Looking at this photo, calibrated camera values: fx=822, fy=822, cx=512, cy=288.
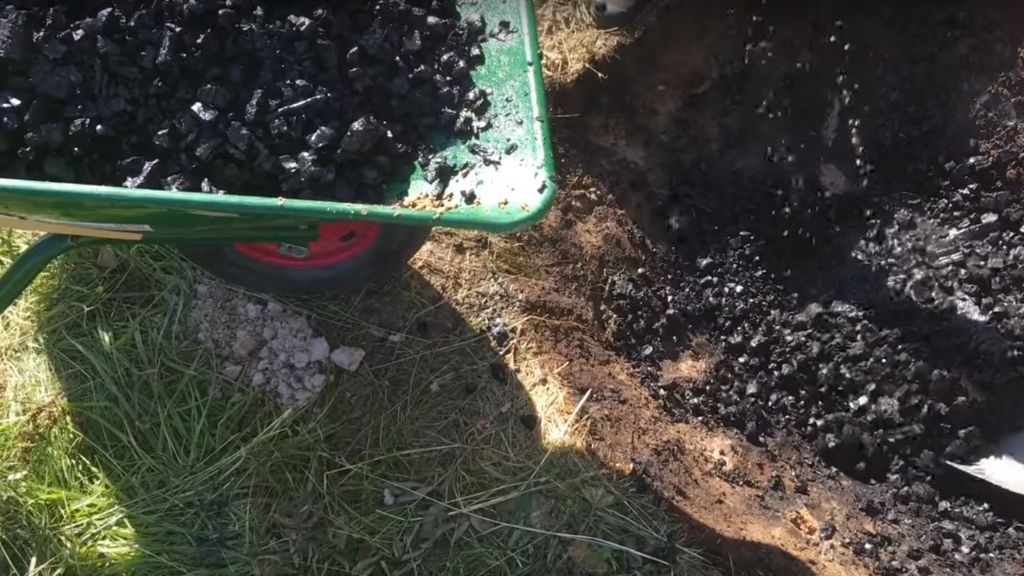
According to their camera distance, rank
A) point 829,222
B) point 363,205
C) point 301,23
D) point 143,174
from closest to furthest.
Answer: point 363,205
point 143,174
point 301,23
point 829,222

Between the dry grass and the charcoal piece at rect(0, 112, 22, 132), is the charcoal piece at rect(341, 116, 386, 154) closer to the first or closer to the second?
the charcoal piece at rect(0, 112, 22, 132)

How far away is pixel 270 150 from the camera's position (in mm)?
1926

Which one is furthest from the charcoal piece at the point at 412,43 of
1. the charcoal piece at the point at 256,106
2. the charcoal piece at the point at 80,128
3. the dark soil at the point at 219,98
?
the charcoal piece at the point at 80,128

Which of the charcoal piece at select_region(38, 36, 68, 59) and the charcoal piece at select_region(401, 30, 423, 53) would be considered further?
the charcoal piece at select_region(401, 30, 423, 53)

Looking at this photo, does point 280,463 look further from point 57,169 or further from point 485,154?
point 485,154

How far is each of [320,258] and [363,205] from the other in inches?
32.1

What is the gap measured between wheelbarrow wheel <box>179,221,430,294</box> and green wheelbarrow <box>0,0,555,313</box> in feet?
0.06

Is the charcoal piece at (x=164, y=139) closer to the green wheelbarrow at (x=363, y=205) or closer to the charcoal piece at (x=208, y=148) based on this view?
the charcoal piece at (x=208, y=148)

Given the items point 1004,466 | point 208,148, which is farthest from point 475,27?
point 1004,466

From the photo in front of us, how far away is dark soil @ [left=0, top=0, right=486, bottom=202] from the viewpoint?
1.91 meters

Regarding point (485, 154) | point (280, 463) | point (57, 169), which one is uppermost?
point (485, 154)

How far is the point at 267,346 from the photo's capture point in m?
2.57

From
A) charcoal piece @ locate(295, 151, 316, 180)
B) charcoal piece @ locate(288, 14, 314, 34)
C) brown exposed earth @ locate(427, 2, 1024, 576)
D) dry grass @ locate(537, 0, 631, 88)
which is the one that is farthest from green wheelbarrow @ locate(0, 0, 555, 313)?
dry grass @ locate(537, 0, 631, 88)

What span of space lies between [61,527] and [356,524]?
86cm
